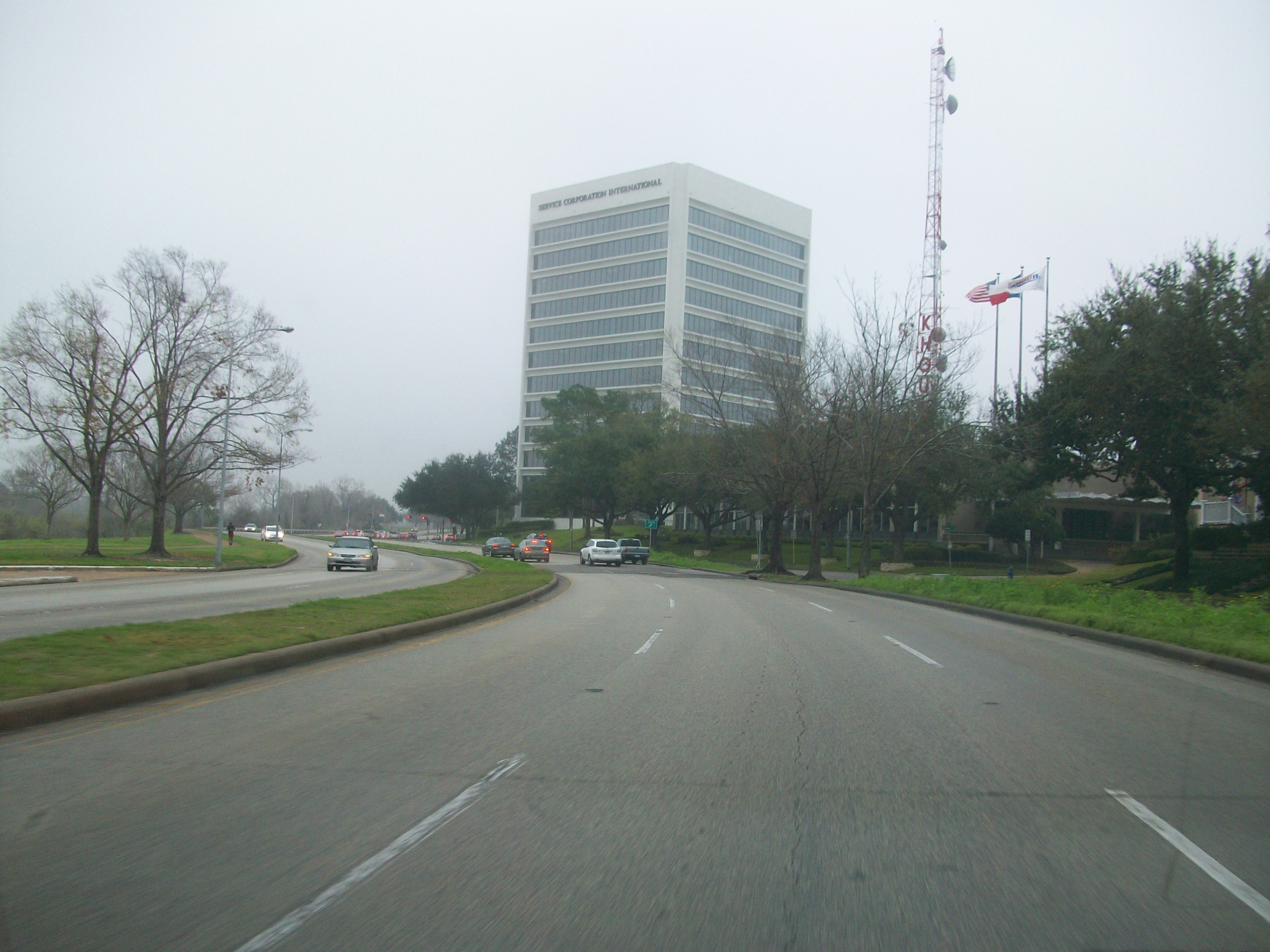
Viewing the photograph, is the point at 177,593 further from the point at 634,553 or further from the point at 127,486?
the point at 127,486

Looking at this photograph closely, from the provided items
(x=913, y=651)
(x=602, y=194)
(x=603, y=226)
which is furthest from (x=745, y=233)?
(x=913, y=651)

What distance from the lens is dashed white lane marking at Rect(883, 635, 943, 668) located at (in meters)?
12.4

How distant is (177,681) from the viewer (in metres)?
9.07

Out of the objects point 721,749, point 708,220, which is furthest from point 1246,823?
point 708,220

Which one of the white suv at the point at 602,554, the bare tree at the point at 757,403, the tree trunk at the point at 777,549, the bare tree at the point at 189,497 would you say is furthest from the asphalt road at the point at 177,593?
the bare tree at the point at 189,497

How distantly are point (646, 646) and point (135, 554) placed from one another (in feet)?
140

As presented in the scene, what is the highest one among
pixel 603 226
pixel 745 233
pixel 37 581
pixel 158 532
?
pixel 603 226

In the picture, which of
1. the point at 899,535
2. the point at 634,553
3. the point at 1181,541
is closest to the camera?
the point at 1181,541

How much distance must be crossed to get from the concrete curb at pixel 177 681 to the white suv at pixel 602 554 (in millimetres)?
40931

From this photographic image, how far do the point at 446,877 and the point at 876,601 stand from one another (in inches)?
929

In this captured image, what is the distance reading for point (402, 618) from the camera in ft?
49.9

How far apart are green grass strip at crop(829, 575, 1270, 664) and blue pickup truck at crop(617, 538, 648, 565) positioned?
31778 mm

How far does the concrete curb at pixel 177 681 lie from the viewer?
748 centimetres

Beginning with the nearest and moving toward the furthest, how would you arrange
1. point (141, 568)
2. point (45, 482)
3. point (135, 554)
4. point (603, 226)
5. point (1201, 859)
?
point (1201, 859), point (141, 568), point (135, 554), point (45, 482), point (603, 226)
